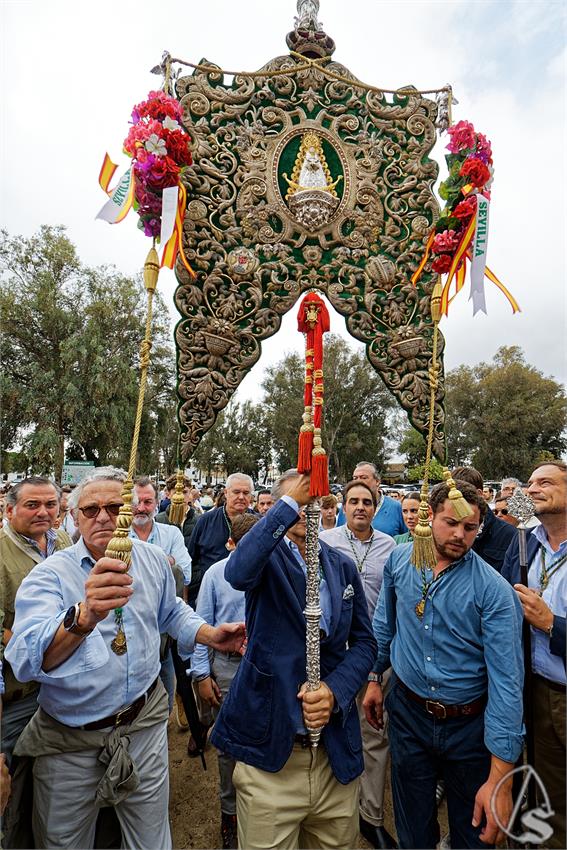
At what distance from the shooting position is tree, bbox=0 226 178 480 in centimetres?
1372

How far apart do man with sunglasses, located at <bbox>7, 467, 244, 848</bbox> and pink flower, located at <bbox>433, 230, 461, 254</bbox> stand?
226 cm

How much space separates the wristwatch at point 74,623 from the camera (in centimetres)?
146

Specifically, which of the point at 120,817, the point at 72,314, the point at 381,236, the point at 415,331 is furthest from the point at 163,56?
the point at 72,314

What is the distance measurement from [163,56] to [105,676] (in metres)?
3.69

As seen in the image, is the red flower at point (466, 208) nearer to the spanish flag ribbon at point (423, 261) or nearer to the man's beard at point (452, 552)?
the spanish flag ribbon at point (423, 261)

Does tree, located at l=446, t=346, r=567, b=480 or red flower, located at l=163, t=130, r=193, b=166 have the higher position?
tree, located at l=446, t=346, r=567, b=480

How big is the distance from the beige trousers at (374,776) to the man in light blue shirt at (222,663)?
739mm

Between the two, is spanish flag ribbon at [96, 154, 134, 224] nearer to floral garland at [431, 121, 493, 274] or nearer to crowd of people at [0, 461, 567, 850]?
crowd of people at [0, 461, 567, 850]

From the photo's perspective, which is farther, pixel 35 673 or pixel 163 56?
pixel 163 56

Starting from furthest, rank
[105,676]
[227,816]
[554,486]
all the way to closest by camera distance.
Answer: [227,816], [554,486], [105,676]

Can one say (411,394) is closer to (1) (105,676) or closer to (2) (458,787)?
(2) (458,787)

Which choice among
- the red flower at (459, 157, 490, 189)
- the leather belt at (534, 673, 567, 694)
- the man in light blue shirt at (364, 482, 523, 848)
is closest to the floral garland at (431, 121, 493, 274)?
the red flower at (459, 157, 490, 189)

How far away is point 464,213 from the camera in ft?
8.78

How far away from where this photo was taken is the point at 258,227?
324 cm
